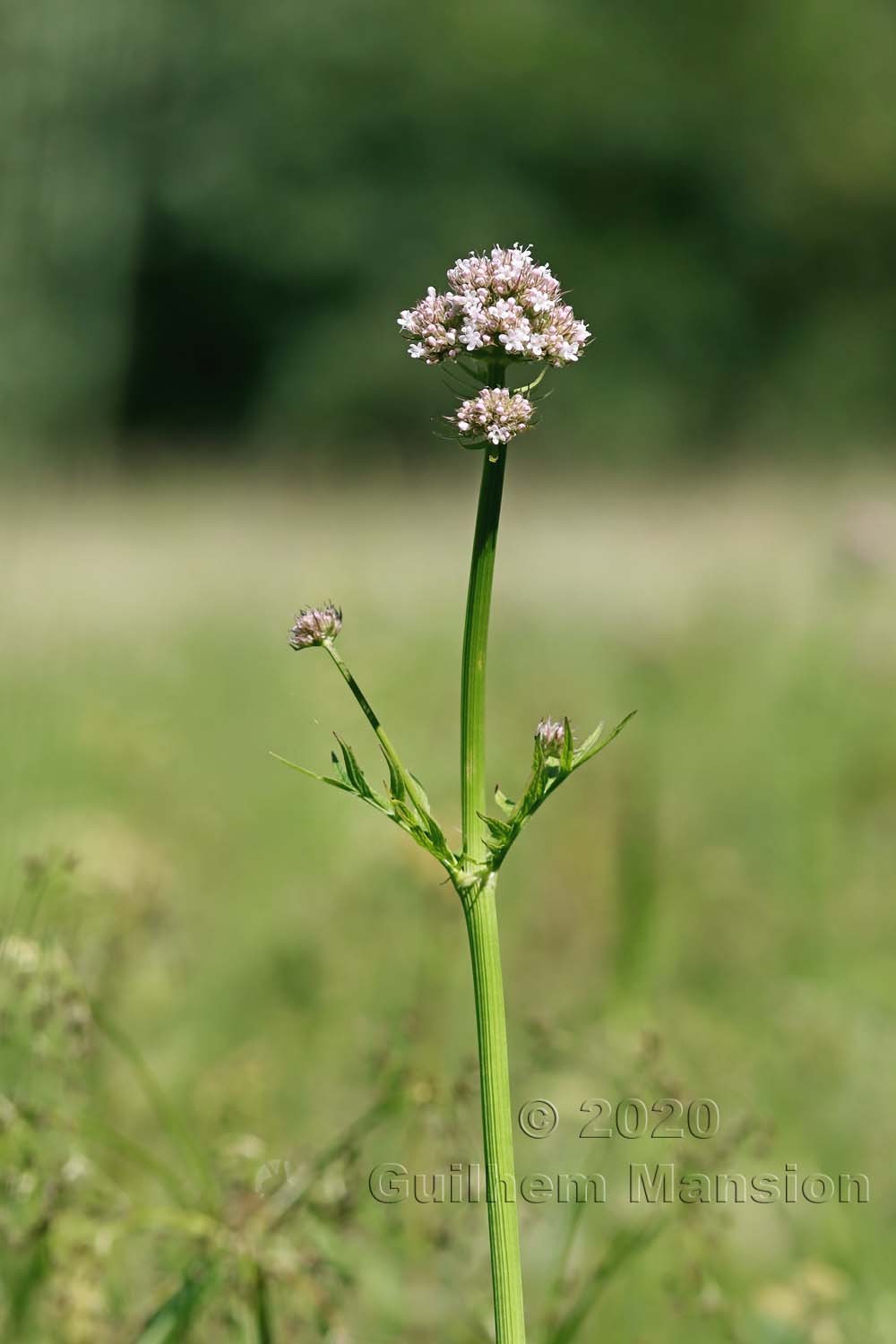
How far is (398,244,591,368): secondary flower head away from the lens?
32.2 inches

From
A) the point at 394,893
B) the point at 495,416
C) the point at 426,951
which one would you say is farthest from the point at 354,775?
the point at 394,893

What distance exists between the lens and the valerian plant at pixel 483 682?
802 millimetres

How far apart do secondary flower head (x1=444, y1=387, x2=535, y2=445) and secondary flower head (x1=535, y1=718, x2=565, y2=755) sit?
18 centimetres

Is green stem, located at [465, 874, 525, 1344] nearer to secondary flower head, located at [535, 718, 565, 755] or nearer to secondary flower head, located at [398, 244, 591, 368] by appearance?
secondary flower head, located at [535, 718, 565, 755]

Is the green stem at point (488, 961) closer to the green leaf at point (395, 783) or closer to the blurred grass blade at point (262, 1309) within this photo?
the green leaf at point (395, 783)

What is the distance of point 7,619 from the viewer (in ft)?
11.7

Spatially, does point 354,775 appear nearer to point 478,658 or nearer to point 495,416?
point 478,658

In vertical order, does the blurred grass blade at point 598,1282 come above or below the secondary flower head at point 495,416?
below

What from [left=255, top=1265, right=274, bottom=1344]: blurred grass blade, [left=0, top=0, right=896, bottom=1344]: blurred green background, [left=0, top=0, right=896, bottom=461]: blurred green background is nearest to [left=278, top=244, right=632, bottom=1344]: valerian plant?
[left=0, top=0, right=896, bottom=1344]: blurred green background

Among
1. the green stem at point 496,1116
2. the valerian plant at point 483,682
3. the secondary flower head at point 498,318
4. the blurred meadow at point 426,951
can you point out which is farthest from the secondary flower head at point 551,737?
the blurred meadow at point 426,951

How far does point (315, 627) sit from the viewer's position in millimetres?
900

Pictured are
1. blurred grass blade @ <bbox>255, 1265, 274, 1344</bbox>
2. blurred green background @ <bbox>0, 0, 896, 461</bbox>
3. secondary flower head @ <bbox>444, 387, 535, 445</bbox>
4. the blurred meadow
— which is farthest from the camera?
blurred green background @ <bbox>0, 0, 896, 461</bbox>

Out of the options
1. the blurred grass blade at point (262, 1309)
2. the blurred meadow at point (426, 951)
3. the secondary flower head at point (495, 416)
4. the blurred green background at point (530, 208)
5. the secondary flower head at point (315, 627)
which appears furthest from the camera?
the blurred green background at point (530, 208)

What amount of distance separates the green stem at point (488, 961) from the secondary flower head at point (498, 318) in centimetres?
3
